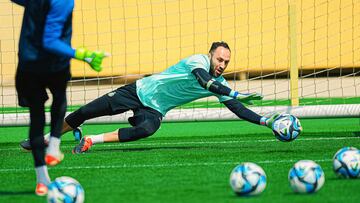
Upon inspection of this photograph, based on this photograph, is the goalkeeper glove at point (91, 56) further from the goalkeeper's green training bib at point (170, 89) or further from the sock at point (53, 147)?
the goalkeeper's green training bib at point (170, 89)

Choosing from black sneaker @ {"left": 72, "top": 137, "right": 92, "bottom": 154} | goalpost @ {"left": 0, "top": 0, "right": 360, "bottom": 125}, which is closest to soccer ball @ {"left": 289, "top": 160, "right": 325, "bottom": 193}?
black sneaker @ {"left": 72, "top": 137, "right": 92, "bottom": 154}

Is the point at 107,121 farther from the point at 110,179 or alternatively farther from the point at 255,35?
the point at 255,35

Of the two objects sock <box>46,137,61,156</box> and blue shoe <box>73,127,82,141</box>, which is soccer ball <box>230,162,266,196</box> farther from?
blue shoe <box>73,127,82,141</box>

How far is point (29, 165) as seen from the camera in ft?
30.2

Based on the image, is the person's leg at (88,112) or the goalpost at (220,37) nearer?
the person's leg at (88,112)

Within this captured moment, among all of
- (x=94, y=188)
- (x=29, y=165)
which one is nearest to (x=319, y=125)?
(x=29, y=165)

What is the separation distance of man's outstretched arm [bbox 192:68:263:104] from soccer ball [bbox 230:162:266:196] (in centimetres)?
297

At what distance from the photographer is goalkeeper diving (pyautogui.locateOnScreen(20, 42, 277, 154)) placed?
9.98 metres

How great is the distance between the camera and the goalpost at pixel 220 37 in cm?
1917

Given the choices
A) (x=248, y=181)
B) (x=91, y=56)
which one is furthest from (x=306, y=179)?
(x=91, y=56)

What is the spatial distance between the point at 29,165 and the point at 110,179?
166cm

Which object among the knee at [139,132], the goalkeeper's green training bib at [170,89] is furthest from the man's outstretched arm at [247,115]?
the knee at [139,132]

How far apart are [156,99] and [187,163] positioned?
1.58m

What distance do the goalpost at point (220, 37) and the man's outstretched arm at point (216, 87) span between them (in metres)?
8.44
